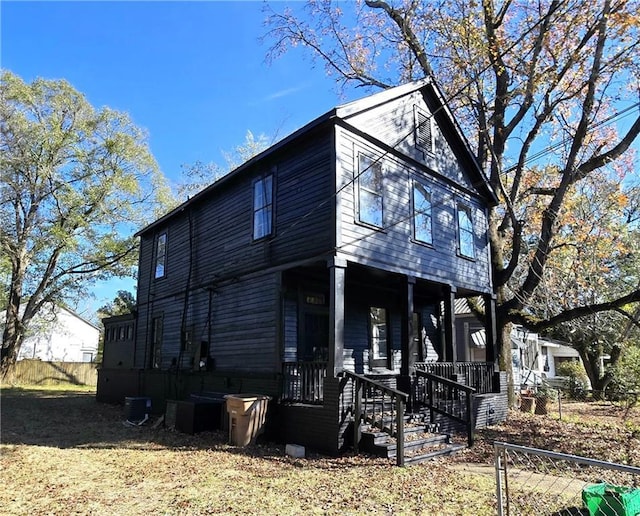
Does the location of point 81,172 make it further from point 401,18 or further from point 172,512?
point 172,512

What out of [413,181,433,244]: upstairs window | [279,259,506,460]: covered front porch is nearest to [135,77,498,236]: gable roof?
[413,181,433,244]: upstairs window

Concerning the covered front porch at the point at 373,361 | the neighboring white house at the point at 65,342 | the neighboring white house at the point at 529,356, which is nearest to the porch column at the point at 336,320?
the covered front porch at the point at 373,361

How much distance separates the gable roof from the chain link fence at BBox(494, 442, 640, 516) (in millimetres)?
6318

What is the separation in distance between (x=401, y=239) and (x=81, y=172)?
2243 cm

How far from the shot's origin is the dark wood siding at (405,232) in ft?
32.2

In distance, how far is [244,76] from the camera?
14695mm

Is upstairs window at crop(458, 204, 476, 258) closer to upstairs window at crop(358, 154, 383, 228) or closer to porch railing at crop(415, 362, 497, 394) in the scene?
porch railing at crop(415, 362, 497, 394)

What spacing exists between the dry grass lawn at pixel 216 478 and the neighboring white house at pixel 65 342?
113ft

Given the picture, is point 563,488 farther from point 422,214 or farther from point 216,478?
point 422,214

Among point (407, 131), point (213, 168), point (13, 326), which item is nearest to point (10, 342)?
point (13, 326)

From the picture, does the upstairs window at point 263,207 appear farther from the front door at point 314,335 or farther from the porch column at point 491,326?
the porch column at point 491,326

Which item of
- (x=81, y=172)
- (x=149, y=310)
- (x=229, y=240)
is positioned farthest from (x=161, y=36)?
(x=81, y=172)

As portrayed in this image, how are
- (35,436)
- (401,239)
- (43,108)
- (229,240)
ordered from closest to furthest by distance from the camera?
(35,436) < (401,239) < (229,240) < (43,108)

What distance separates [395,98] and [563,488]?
8.87 m
